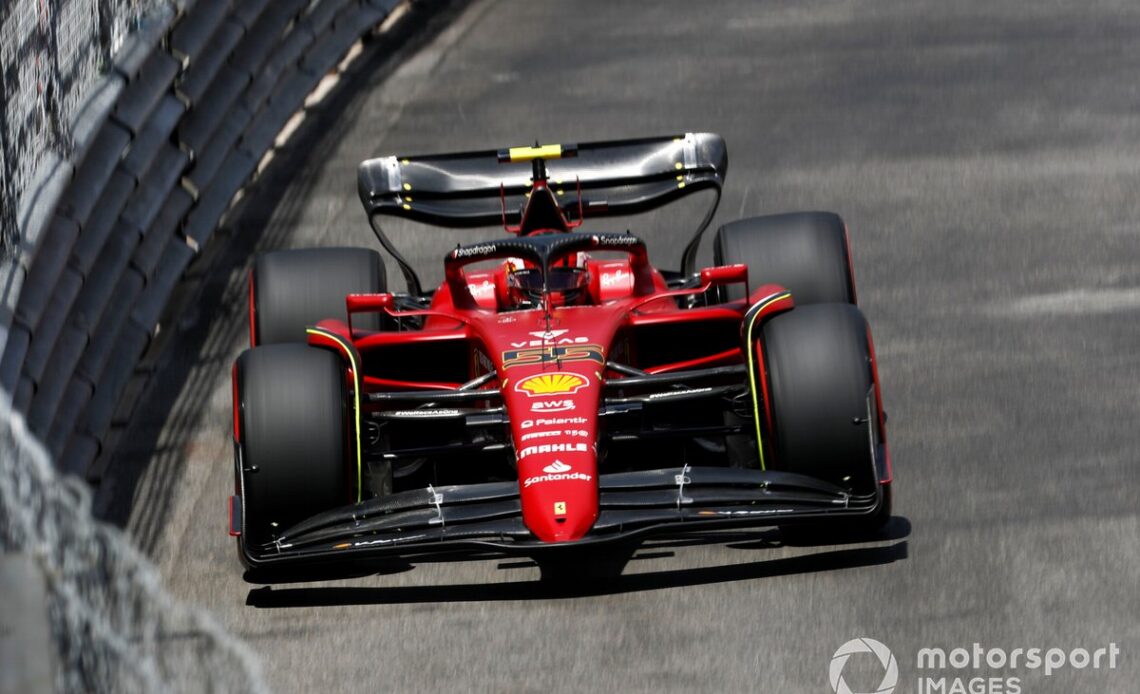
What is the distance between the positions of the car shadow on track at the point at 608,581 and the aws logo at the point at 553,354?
0.74 meters

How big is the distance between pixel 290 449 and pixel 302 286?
5.09 feet

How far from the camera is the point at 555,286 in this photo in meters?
8.62

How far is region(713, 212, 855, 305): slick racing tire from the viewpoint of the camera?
895 centimetres

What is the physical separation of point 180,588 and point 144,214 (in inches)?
107

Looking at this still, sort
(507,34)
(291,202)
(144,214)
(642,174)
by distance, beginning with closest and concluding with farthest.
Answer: (642,174), (144,214), (291,202), (507,34)

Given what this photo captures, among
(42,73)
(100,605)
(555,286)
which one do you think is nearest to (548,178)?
(555,286)

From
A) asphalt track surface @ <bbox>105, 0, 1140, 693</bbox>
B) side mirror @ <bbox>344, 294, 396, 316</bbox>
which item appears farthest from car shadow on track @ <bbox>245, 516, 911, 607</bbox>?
side mirror @ <bbox>344, 294, 396, 316</bbox>

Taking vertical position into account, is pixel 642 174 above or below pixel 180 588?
above

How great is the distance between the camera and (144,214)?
33.5ft

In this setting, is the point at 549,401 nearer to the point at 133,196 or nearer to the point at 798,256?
the point at 798,256

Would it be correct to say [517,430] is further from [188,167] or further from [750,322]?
[188,167]

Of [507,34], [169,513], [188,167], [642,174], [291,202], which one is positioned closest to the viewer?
[169,513]

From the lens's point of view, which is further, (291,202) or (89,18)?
(291,202)

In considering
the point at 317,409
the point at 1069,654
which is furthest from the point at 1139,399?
the point at 317,409
